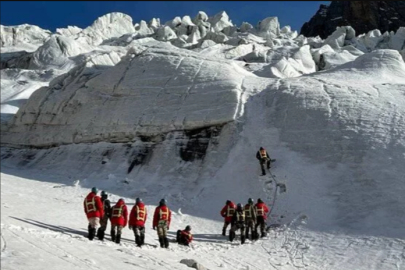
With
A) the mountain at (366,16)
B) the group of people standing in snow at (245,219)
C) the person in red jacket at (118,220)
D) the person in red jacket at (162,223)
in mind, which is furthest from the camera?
the mountain at (366,16)

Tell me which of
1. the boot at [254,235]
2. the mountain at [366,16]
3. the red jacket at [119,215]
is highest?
the mountain at [366,16]

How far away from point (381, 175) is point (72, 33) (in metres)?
95.9

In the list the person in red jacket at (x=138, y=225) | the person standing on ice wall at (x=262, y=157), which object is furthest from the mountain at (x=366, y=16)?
the person in red jacket at (x=138, y=225)

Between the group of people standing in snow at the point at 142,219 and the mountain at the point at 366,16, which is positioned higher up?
the mountain at the point at 366,16

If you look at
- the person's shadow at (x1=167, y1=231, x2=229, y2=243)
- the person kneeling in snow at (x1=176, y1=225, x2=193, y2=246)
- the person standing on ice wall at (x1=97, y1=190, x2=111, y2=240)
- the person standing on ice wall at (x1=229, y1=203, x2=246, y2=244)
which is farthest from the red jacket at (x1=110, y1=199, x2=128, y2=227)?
the person standing on ice wall at (x1=229, y1=203, x2=246, y2=244)

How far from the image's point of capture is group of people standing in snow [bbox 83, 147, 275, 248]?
16438mm

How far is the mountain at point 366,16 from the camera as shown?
114m

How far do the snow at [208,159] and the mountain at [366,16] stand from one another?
257ft

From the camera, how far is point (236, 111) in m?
29.3

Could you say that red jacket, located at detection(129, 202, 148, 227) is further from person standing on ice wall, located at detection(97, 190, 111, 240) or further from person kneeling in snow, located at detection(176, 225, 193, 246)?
person kneeling in snow, located at detection(176, 225, 193, 246)

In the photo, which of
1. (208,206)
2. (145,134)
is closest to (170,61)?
(145,134)

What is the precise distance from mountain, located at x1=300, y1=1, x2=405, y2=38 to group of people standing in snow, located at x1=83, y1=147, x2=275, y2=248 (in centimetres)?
10253

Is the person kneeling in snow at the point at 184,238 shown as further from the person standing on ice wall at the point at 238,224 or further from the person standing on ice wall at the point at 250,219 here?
the person standing on ice wall at the point at 250,219

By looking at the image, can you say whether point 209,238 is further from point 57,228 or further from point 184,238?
point 57,228
